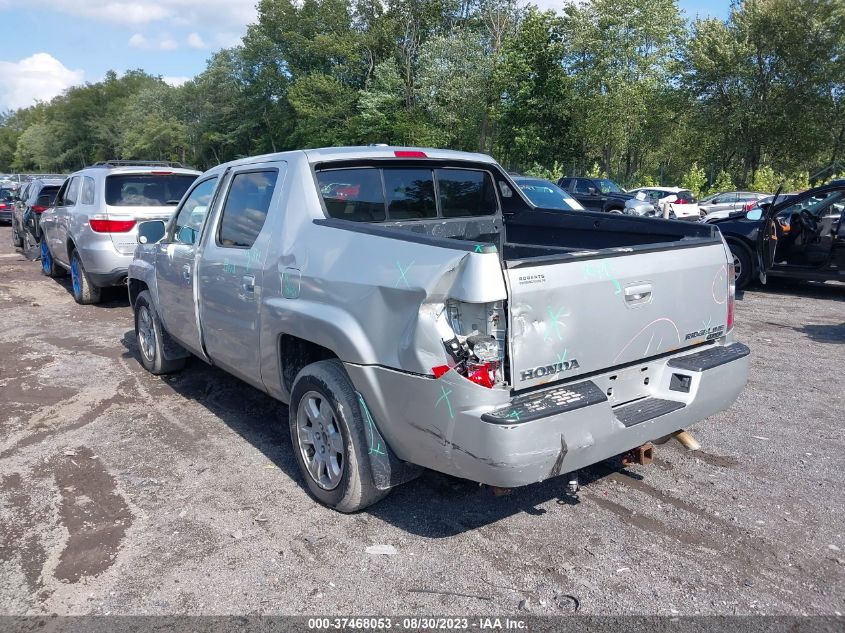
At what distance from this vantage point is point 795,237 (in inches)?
395

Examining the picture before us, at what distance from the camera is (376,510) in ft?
12.6

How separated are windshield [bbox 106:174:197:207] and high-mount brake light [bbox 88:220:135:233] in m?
0.27

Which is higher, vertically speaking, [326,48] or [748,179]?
[326,48]

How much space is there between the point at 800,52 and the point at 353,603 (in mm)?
40037

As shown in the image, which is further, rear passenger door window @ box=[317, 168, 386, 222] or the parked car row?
rear passenger door window @ box=[317, 168, 386, 222]

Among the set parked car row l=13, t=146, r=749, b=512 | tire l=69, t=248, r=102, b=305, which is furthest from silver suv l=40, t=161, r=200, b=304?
parked car row l=13, t=146, r=749, b=512

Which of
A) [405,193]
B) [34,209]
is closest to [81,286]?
[34,209]

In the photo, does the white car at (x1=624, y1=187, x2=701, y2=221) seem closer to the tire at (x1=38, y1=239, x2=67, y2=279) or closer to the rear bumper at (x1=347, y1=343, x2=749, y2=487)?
the tire at (x1=38, y1=239, x2=67, y2=279)

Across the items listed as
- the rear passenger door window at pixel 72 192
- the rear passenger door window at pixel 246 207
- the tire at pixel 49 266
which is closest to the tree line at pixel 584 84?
the tire at pixel 49 266

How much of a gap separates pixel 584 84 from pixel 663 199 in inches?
728

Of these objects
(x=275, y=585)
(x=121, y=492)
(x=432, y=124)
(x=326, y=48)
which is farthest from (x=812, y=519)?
(x=326, y=48)

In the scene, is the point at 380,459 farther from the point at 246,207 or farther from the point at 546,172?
the point at 546,172

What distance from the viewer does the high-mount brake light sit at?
9.16m

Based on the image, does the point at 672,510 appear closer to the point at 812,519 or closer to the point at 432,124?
the point at 812,519
